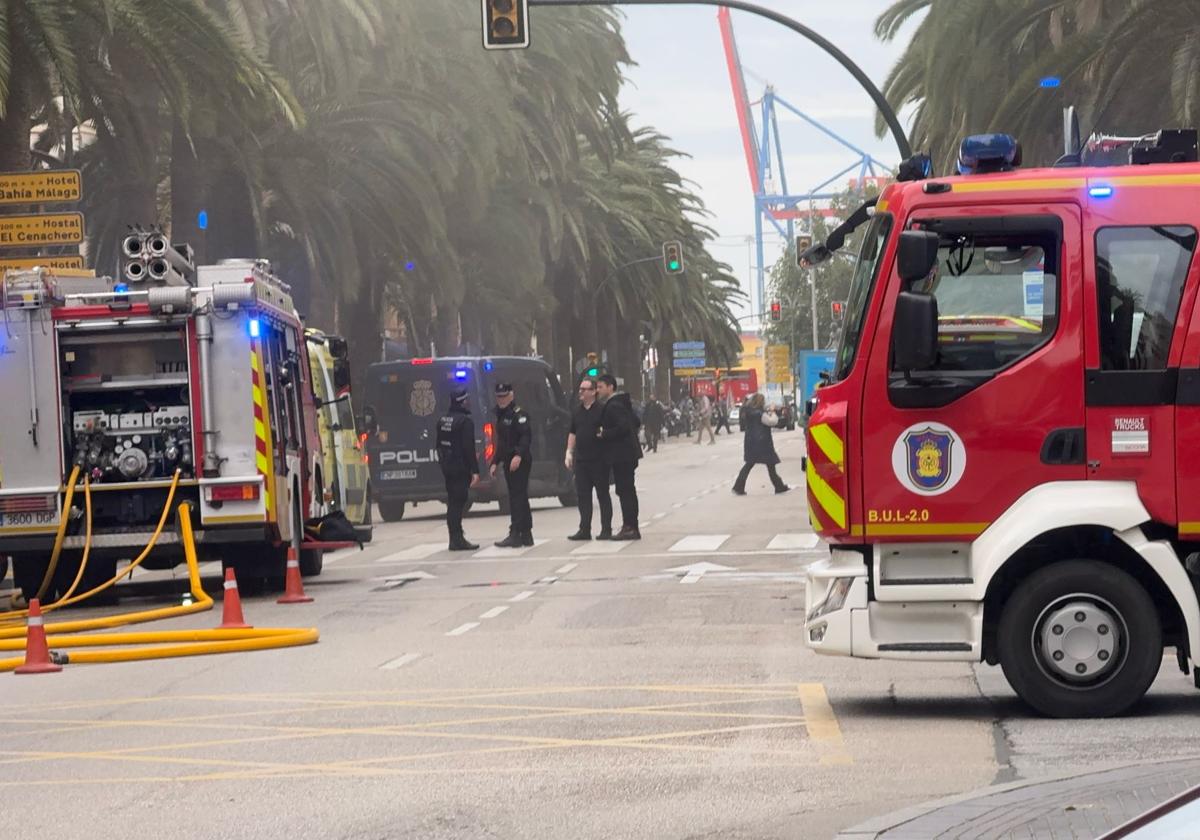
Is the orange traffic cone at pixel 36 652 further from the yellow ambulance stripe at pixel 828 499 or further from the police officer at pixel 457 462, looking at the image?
the police officer at pixel 457 462

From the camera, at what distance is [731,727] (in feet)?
30.5

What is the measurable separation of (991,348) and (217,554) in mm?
9983

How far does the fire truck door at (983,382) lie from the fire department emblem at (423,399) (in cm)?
2083

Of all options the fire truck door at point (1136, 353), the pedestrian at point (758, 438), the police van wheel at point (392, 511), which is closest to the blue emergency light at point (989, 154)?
the fire truck door at point (1136, 353)

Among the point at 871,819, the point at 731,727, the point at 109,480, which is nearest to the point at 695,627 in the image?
the point at 731,727

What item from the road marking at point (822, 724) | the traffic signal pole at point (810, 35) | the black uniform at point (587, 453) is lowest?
the road marking at point (822, 724)

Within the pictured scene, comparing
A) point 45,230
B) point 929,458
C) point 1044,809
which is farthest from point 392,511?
point 1044,809

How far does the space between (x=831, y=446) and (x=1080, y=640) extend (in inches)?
56.7

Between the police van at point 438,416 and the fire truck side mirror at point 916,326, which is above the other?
the fire truck side mirror at point 916,326

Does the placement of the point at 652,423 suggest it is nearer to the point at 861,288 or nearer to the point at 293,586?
the point at 293,586

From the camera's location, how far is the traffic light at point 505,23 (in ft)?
71.4

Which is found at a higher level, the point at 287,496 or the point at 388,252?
the point at 388,252

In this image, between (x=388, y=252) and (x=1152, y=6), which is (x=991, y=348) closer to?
(x=1152, y=6)

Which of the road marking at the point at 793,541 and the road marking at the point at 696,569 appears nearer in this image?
the road marking at the point at 696,569
